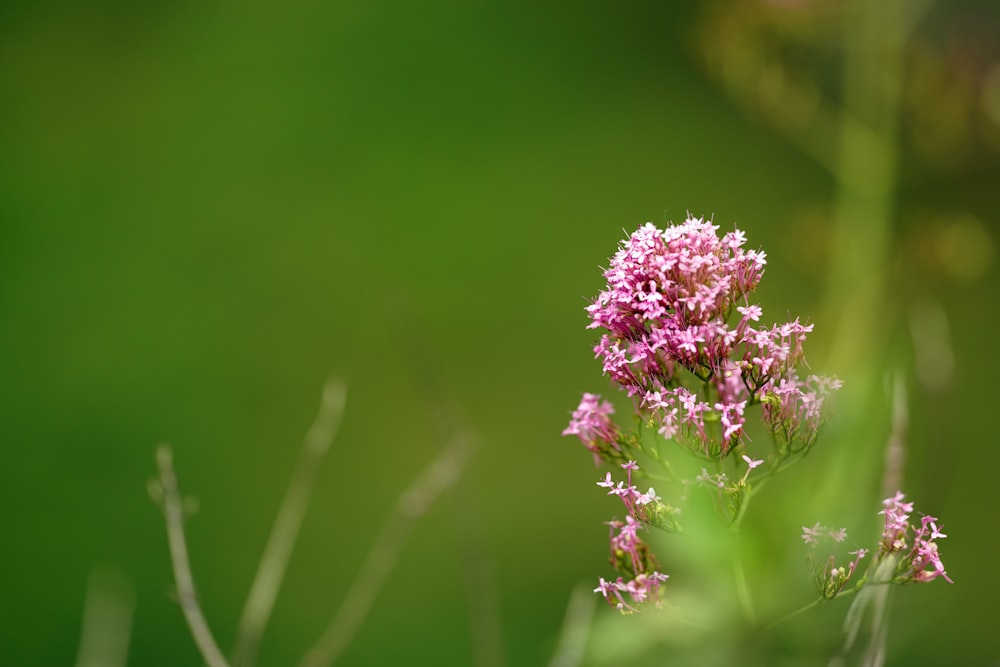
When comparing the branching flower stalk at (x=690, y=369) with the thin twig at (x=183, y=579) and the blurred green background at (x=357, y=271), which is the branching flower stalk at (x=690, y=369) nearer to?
the thin twig at (x=183, y=579)

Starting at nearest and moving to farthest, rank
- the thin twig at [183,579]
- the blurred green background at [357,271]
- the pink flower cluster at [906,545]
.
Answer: the pink flower cluster at [906,545] < the thin twig at [183,579] < the blurred green background at [357,271]

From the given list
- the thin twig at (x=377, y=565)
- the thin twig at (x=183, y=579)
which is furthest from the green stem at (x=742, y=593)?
the thin twig at (x=183, y=579)

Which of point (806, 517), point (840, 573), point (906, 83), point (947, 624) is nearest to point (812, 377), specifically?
point (840, 573)

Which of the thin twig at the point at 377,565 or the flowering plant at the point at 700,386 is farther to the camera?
the thin twig at the point at 377,565

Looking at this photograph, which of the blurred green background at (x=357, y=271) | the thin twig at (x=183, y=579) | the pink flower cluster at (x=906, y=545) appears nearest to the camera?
the pink flower cluster at (x=906, y=545)

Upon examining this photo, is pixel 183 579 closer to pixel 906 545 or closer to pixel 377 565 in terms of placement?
pixel 377 565

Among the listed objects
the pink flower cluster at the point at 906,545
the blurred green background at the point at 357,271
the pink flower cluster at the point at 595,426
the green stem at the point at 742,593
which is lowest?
the green stem at the point at 742,593

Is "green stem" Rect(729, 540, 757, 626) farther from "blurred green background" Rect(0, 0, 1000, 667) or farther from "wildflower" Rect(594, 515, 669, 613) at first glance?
"blurred green background" Rect(0, 0, 1000, 667)
